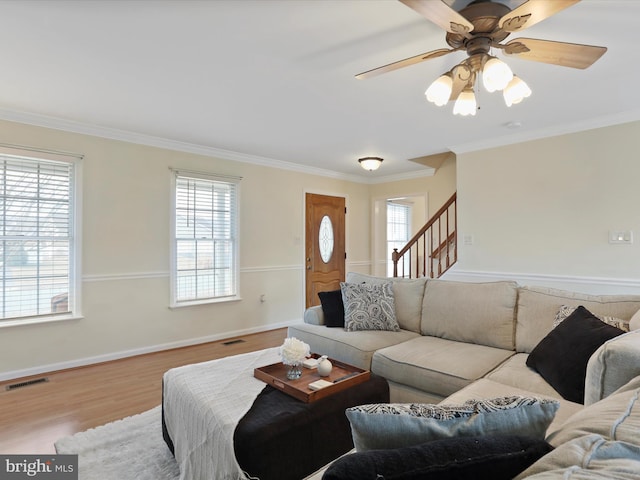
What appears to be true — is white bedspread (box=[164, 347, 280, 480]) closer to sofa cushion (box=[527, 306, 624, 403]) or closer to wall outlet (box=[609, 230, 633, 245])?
sofa cushion (box=[527, 306, 624, 403])

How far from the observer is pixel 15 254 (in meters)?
3.38

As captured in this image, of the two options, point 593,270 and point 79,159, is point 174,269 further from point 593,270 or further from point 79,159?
point 593,270

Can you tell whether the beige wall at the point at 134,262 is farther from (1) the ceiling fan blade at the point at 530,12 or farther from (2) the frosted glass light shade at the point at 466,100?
(1) the ceiling fan blade at the point at 530,12

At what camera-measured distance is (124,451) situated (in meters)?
2.16

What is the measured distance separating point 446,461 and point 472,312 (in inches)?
90.4

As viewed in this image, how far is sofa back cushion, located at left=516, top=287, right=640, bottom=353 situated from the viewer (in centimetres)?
223

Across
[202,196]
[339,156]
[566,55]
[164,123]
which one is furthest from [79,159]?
[566,55]

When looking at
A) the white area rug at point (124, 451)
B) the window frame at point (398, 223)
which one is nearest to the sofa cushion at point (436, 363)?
the white area rug at point (124, 451)

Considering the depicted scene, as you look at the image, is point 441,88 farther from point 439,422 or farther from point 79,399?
point 79,399

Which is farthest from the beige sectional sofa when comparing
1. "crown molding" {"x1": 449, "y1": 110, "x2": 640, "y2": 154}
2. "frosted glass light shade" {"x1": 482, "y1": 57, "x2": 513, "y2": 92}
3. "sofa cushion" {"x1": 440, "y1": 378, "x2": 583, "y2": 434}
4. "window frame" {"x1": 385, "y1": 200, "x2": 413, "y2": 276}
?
"window frame" {"x1": 385, "y1": 200, "x2": 413, "y2": 276}

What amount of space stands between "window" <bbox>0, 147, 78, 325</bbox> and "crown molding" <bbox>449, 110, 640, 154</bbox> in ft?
14.8

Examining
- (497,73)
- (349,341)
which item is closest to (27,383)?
(349,341)

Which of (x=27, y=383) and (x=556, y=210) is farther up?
(x=556, y=210)

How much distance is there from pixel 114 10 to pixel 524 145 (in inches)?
159
